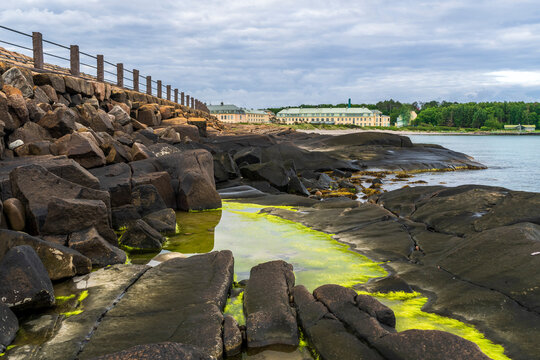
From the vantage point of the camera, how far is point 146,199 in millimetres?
8164

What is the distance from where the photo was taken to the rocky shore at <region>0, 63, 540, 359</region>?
3.44 metres

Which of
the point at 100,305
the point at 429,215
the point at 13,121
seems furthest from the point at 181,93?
the point at 100,305

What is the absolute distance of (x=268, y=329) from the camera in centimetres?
363

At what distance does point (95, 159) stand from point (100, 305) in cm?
575

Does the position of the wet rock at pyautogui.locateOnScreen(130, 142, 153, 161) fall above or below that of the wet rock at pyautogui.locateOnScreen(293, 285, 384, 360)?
above

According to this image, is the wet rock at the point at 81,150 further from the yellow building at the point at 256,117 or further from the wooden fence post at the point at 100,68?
the yellow building at the point at 256,117

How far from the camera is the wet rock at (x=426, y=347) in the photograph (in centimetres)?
292

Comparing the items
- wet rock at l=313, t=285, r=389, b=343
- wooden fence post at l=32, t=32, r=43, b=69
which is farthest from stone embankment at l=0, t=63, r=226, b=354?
wet rock at l=313, t=285, r=389, b=343

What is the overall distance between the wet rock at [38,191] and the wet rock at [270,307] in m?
3.07

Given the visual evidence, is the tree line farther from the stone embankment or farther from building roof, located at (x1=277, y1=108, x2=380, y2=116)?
the stone embankment

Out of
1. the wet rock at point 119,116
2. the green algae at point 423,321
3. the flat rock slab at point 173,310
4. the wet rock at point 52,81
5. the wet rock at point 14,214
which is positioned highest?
the wet rock at point 52,81

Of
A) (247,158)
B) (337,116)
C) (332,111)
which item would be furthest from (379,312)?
(332,111)

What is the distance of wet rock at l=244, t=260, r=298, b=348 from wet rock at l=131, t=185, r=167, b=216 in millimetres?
3906

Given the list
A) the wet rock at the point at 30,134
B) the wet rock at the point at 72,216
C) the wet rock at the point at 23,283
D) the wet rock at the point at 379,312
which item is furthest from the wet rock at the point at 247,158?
the wet rock at the point at 379,312
